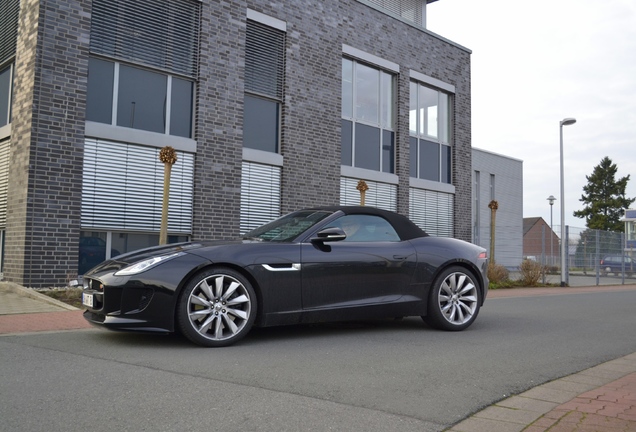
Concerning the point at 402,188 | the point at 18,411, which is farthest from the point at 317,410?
the point at 402,188

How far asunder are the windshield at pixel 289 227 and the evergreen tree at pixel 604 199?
226 feet

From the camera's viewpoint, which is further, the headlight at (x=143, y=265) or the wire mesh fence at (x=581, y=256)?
the wire mesh fence at (x=581, y=256)

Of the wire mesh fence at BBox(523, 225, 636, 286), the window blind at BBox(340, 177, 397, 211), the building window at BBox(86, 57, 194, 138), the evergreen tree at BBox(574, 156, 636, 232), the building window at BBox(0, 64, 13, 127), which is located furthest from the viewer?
the evergreen tree at BBox(574, 156, 636, 232)

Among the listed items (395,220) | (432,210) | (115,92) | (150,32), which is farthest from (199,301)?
(432,210)

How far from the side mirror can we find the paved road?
100 cm

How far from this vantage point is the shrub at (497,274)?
17.8m

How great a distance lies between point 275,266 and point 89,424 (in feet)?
9.68

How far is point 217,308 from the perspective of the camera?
230 inches

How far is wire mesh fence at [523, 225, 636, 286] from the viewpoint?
68.7 feet

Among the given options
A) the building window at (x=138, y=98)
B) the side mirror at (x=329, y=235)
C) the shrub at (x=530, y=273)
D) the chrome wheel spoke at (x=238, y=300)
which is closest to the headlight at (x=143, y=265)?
the chrome wheel spoke at (x=238, y=300)

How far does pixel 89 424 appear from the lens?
11.2 feet

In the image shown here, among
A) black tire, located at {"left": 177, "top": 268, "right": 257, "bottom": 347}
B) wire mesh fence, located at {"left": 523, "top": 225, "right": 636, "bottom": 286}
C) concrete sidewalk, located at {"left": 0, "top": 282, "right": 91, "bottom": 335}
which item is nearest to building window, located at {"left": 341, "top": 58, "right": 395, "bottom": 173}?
wire mesh fence, located at {"left": 523, "top": 225, "right": 636, "bottom": 286}

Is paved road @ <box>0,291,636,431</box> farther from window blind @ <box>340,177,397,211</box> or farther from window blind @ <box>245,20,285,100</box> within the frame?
window blind @ <box>340,177,397,211</box>

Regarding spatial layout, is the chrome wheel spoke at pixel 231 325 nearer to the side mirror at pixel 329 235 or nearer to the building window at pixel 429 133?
the side mirror at pixel 329 235
